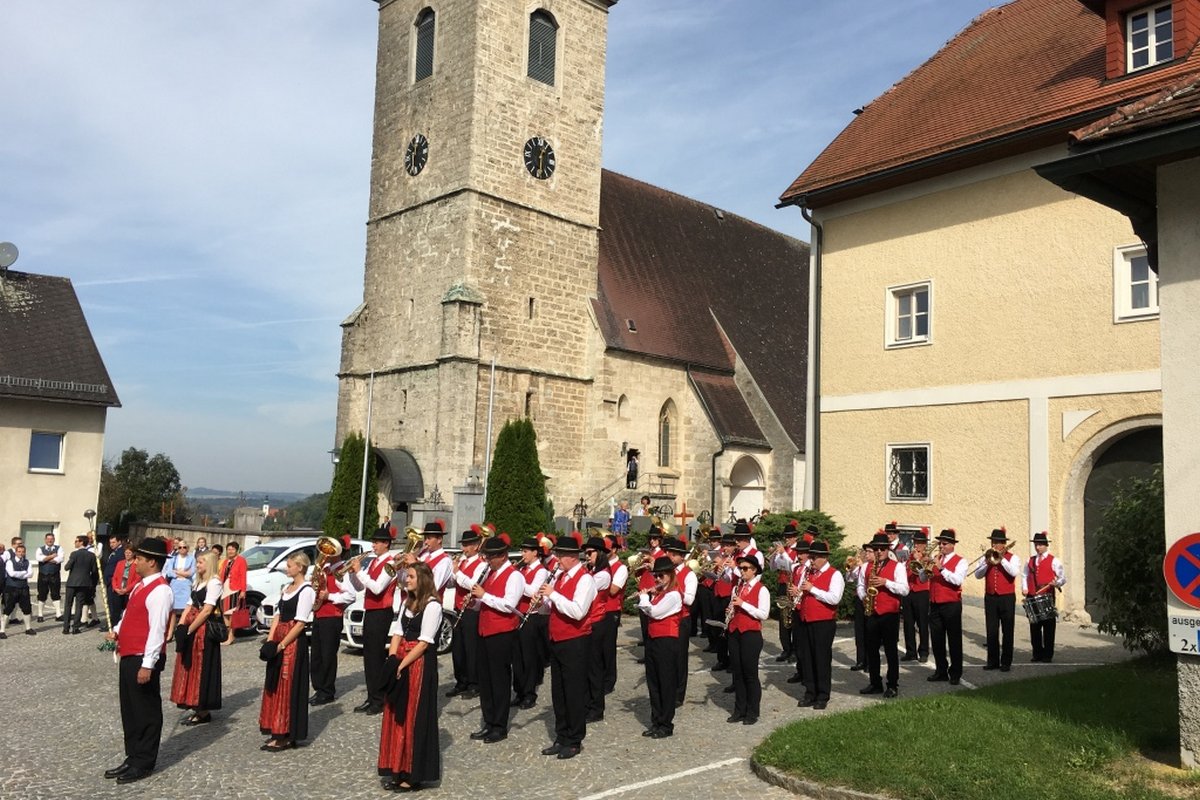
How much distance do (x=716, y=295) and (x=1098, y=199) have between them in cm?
2826

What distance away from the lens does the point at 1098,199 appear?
828 centimetres

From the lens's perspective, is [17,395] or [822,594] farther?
[17,395]

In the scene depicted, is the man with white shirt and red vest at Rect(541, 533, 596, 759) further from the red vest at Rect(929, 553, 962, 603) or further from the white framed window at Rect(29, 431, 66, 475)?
the white framed window at Rect(29, 431, 66, 475)

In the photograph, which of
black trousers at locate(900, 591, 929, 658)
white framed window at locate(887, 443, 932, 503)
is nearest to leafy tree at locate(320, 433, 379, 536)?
white framed window at locate(887, 443, 932, 503)

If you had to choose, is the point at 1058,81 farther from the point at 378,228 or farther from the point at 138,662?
the point at 378,228

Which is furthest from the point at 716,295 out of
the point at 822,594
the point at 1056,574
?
the point at 822,594

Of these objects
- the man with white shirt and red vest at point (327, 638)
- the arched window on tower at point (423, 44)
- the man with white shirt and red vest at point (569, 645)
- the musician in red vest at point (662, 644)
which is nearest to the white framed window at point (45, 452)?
the arched window on tower at point (423, 44)

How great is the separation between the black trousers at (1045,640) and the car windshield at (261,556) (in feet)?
35.5

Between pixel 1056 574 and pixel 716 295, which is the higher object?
pixel 716 295

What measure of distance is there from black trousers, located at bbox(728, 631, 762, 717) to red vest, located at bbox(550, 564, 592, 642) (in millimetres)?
1524

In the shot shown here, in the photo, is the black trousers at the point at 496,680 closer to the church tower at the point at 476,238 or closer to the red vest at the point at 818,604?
the red vest at the point at 818,604

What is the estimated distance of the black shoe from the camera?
7.49m

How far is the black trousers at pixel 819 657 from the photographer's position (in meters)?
9.96

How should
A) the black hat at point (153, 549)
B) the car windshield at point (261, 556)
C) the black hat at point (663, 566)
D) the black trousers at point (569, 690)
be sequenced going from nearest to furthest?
the black hat at point (153, 549) < the black trousers at point (569, 690) < the black hat at point (663, 566) < the car windshield at point (261, 556)
